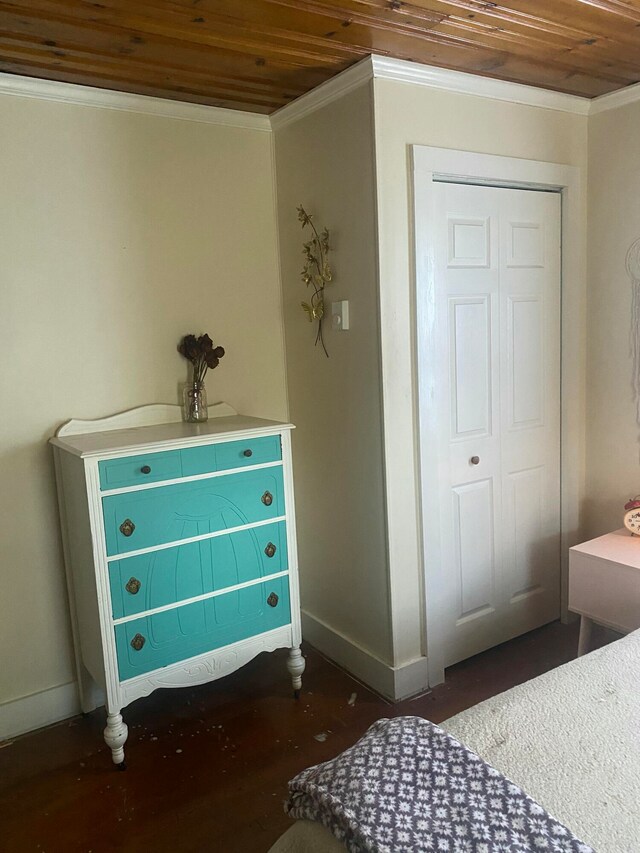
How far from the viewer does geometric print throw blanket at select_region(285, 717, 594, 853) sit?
1.06 m

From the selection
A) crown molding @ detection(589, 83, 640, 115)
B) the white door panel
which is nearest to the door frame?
the white door panel

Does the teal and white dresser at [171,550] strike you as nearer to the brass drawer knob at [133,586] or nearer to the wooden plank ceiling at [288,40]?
the brass drawer knob at [133,586]

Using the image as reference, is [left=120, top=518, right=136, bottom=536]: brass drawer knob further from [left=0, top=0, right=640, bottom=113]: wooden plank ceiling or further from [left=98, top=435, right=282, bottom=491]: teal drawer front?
[left=0, top=0, right=640, bottom=113]: wooden plank ceiling

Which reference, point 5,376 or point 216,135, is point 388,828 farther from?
point 216,135

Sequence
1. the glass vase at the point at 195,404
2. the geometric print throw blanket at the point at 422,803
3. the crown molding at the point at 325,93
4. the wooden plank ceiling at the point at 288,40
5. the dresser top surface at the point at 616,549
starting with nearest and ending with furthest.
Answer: the geometric print throw blanket at the point at 422,803, the wooden plank ceiling at the point at 288,40, the crown molding at the point at 325,93, the dresser top surface at the point at 616,549, the glass vase at the point at 195,404

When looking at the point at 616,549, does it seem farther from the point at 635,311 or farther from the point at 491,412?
the point at 635,311

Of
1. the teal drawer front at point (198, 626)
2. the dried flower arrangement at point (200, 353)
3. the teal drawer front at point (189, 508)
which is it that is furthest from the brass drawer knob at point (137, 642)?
the dried flower arrangement at point (200, 353)

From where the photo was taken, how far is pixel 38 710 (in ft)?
8.24

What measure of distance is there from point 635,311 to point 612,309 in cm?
11

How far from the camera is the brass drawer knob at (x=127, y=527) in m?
2.20

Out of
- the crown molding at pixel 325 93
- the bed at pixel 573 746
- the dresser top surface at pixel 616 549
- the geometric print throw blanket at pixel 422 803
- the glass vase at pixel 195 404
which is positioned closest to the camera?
the geometric print throw blanket at pixel 422 803

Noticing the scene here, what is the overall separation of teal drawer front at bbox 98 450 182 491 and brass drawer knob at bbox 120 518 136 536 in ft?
0.39

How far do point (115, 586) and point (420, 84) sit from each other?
6.65 ft

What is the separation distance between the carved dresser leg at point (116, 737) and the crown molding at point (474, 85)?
7.65ft
